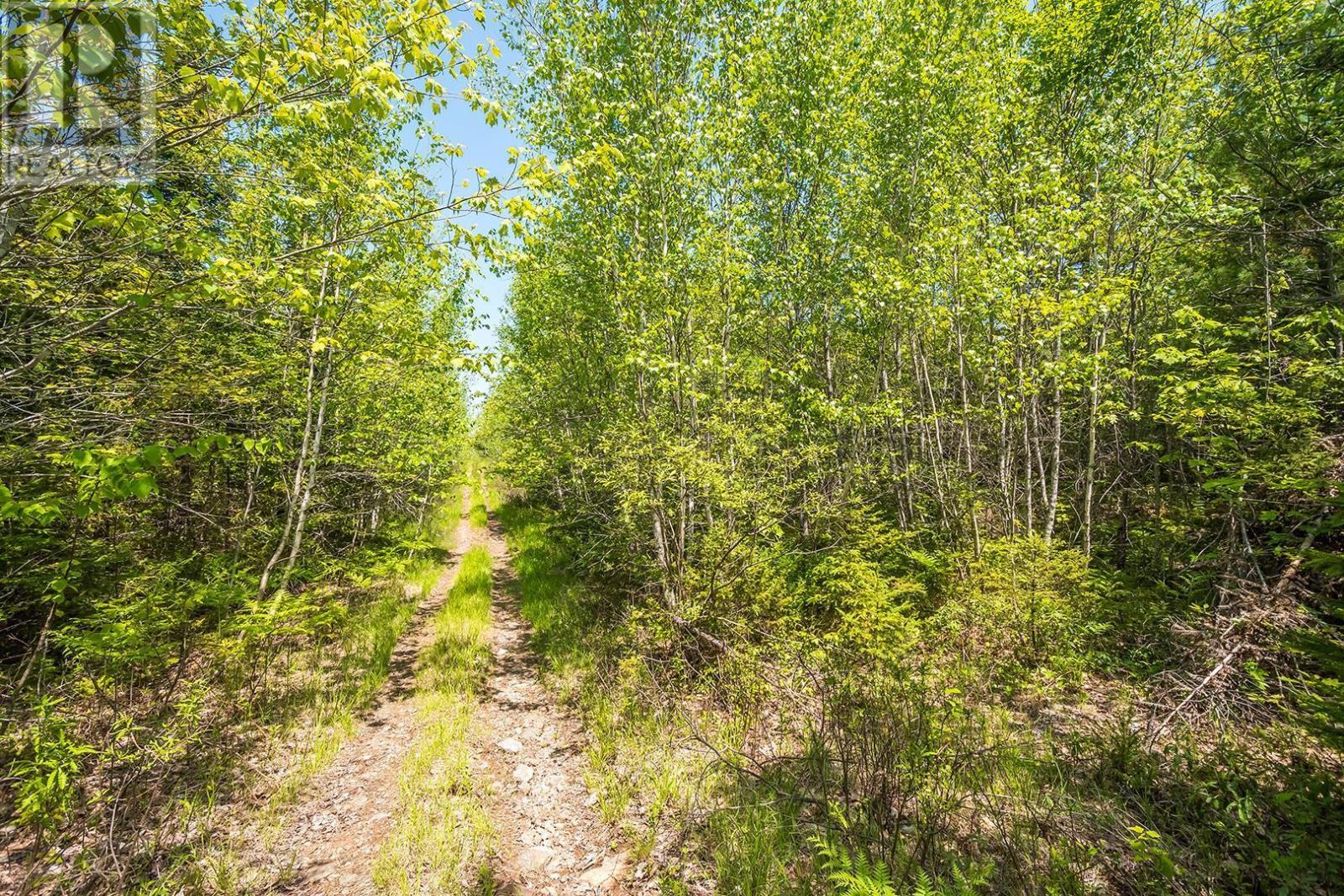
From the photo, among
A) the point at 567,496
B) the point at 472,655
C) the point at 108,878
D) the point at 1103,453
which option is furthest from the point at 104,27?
the point at 1103,453

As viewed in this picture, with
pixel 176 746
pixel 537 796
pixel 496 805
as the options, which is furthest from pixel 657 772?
pixel 176 746

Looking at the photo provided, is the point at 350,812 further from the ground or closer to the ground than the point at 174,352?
closer to the ground

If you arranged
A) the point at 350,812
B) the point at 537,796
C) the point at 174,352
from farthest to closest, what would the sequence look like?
the point at 174,352 < the point at 537,796 < the point at 350,812

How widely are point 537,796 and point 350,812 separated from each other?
1924 millimetres

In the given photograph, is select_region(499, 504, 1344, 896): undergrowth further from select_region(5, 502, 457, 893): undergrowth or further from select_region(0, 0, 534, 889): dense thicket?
select_region(0, 0, 534, 889): dense thicket

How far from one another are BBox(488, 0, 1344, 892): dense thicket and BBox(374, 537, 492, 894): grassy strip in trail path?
3256mm

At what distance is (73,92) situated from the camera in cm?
281

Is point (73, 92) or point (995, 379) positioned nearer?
point (73, 92)

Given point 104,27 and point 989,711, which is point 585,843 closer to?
point 989,711

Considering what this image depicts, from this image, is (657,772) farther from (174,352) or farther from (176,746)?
(174,352)

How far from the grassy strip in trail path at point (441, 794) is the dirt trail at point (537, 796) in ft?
0.73

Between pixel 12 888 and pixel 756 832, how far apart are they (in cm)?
595

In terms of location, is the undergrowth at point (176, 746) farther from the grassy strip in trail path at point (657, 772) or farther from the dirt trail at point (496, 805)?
the grassy strip in trail path at point (657, 772)

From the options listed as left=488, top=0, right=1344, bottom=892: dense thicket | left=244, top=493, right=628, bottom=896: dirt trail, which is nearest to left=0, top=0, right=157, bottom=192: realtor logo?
left=488, top=0, right=1344, bottom=892: dense thicket
